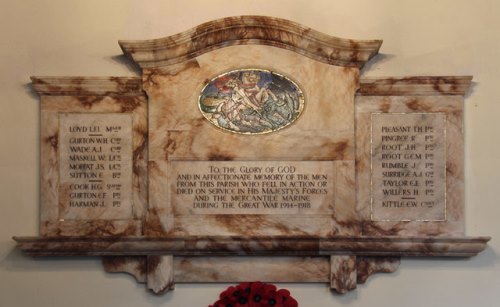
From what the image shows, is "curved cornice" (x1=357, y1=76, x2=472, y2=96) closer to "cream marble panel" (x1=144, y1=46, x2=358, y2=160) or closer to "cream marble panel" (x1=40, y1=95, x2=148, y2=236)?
"cream marble panel" (x1=144, y1=46, x2=358, y2=160)

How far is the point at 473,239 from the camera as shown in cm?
362

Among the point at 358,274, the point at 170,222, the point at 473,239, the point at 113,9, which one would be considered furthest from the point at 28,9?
the point at 473,239

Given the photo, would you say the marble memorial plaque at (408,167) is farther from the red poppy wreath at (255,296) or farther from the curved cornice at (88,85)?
the curved cornice at (88,85)

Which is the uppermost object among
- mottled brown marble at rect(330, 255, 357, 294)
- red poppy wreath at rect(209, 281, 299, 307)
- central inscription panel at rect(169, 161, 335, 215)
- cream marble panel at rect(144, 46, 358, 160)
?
cream marble panel at rect(144, 46, 358, 160)

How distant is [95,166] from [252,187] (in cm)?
88

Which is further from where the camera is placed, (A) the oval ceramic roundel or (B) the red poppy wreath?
(A) the oval ceramic roundel

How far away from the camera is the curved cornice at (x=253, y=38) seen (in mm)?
3666

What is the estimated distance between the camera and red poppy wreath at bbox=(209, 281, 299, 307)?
347cm

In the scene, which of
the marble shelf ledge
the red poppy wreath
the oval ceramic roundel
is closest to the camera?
the red poppy wreath

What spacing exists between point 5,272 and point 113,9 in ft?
5.24

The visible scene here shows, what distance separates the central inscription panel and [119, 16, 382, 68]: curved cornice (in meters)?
0.59

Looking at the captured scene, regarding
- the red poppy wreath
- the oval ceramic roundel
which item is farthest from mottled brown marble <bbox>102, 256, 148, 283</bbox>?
the oval ceramic roundel

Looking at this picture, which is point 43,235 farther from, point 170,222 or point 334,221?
point 334,221

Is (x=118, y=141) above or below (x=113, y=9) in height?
below
